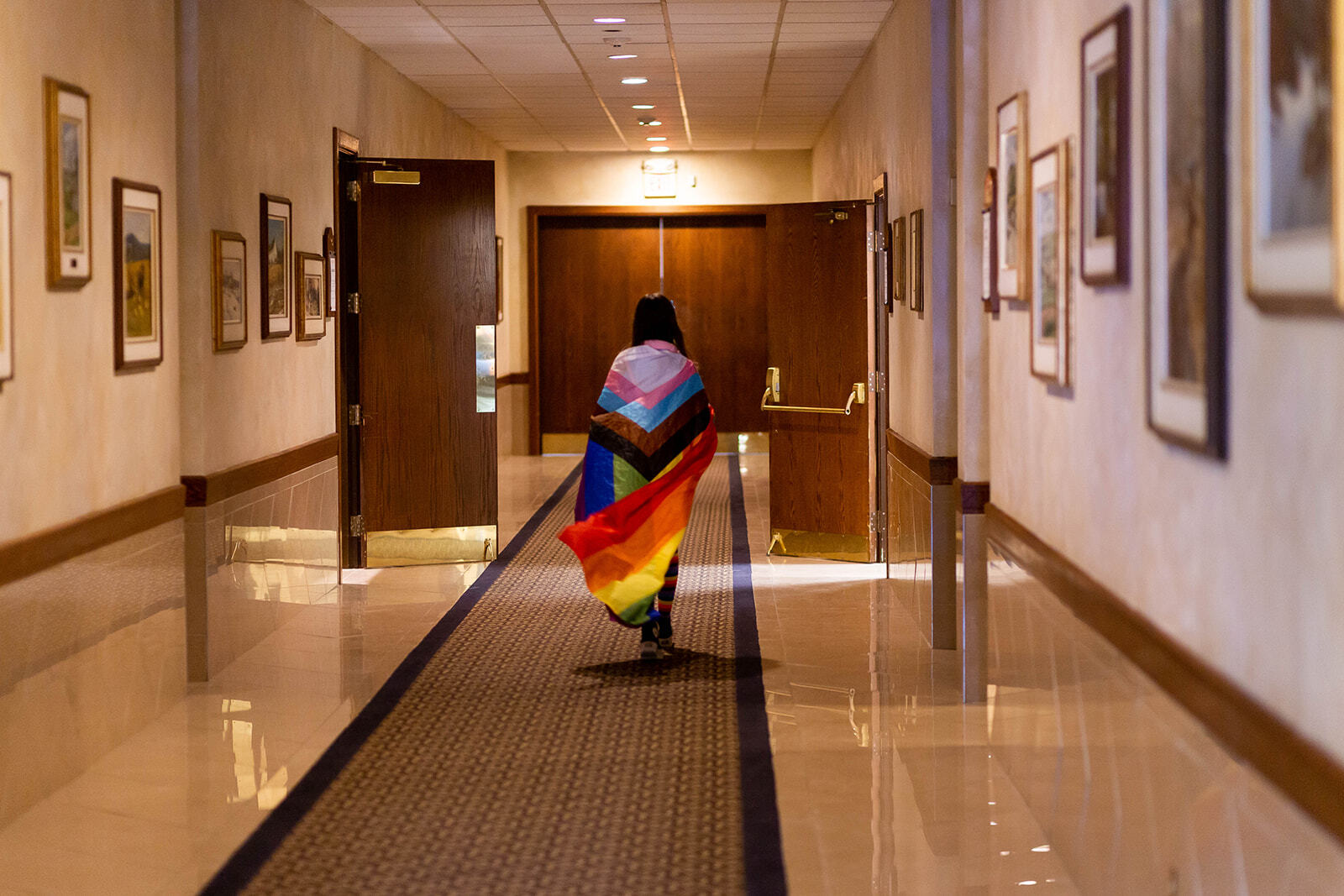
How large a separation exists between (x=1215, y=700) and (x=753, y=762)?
235cm

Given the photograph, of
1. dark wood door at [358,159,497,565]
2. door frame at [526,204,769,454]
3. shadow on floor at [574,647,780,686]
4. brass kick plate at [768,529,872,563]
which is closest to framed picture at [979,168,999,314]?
shadow on floor at [574,647,780,686]

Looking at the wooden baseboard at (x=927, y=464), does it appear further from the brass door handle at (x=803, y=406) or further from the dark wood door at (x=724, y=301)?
the dark wood door at (x=724, y=301)

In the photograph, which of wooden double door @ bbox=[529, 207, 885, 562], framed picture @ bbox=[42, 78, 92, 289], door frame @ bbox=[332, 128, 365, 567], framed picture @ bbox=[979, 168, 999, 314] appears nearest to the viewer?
framed picture @ bbox=[42, 78, 92, 289]

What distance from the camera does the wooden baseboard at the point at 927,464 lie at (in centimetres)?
613

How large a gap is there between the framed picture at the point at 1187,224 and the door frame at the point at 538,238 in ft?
41.1

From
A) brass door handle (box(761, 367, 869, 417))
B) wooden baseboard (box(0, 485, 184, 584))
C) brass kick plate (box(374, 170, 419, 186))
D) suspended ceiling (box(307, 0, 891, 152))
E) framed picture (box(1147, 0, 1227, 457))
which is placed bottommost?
wooden baseboard (box(0, 485, 184, 584))

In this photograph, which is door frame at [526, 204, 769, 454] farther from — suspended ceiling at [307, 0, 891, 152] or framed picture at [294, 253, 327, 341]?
framed picture at [294, 253, 327, 341]

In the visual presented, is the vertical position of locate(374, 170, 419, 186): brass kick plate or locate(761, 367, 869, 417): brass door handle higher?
locate(374, 170, 419, 186): brass kick plate

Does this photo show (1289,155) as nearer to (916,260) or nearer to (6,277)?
(6,277)

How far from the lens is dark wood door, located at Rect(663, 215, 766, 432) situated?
50.7 ft

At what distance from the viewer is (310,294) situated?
24.5 feet

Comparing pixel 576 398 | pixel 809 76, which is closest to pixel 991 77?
pixel 809 76

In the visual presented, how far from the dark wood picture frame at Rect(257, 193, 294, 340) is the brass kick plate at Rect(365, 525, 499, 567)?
175 centimetres

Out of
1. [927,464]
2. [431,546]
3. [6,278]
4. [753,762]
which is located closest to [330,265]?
[431,546]
